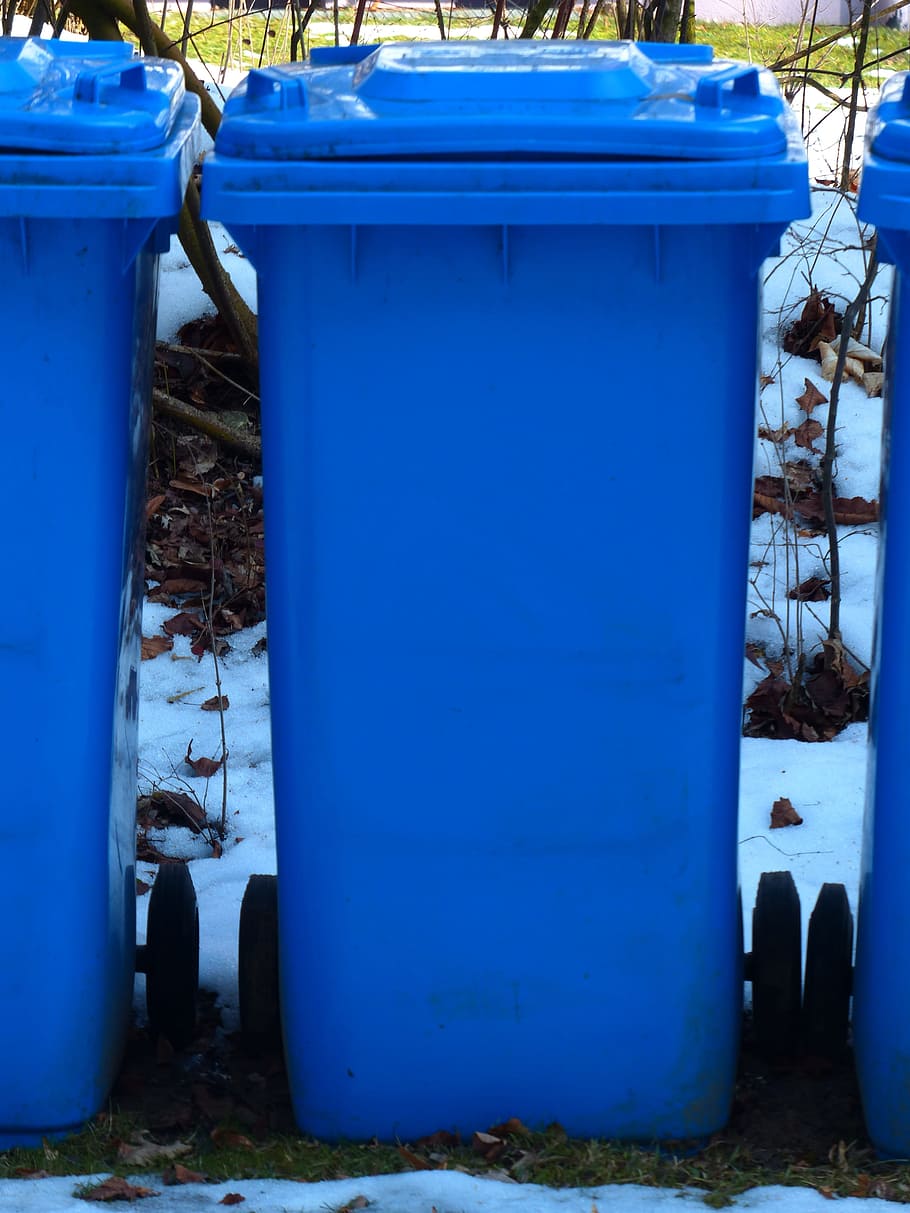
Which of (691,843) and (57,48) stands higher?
(57,48)

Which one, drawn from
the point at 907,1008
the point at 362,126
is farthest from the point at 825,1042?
the point at 362,126

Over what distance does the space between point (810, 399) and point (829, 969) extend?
273cm

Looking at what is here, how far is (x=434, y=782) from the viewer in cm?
214

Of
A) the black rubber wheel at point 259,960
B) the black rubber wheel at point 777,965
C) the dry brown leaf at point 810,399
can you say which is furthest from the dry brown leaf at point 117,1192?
the dry brown leaf at point 810,399

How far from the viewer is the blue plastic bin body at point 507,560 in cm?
186

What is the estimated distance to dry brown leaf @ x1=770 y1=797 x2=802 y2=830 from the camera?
3.32 m

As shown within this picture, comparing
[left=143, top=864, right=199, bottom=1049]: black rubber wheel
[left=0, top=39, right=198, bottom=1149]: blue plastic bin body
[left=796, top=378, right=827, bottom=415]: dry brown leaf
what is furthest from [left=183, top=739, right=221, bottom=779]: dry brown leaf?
[left=796, top=378, right=827, bottom=415]: dry brown leaf

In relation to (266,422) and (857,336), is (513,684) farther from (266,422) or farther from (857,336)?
(857,336)

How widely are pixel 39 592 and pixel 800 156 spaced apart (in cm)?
125

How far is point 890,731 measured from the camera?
7.03ft

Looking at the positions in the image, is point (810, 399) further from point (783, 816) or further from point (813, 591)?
point (783, 816)

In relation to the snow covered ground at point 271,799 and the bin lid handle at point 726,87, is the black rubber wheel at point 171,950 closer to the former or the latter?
the snow covered ground at point 271,799

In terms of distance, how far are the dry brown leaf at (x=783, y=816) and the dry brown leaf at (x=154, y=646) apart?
180 cm

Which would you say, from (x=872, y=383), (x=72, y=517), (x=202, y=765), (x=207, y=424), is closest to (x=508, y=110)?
(x=72, y=517)
